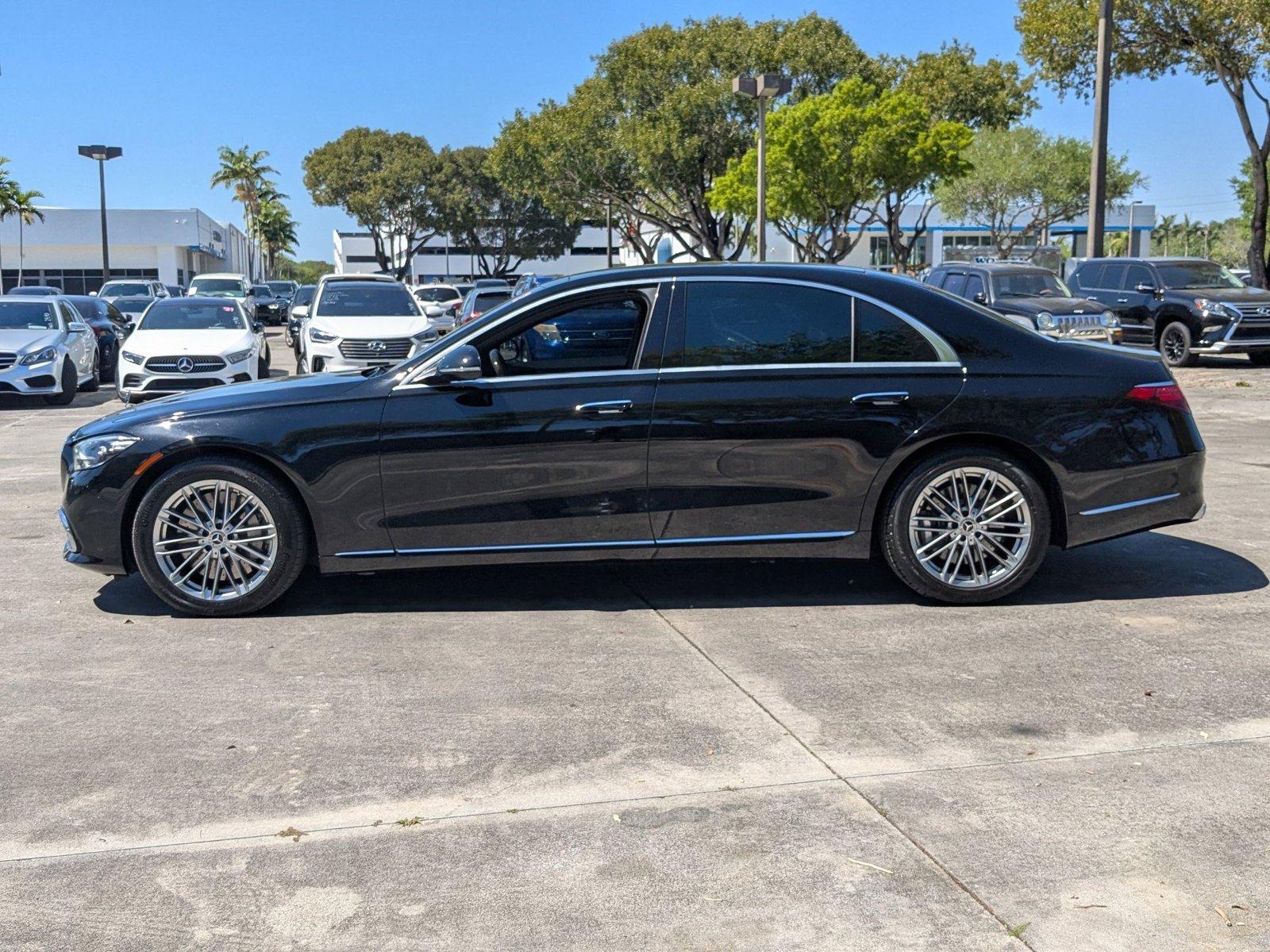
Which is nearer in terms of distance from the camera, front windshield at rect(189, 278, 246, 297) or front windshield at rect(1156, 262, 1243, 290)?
front windshield at rect(1156, 262, 1243, 290)

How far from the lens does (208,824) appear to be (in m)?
3.95

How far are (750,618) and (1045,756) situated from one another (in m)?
2.01

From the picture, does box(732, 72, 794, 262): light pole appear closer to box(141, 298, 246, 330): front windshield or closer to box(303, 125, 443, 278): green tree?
box(141, 298, 246, 330): front windshield

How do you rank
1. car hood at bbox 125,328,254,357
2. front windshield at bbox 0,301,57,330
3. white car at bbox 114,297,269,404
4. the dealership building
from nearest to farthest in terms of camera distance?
white car at bbox 114,297,269,404
car hood at bbox 125,328,254,357
front windshield at bbox 0,301,57,330
the dealership building

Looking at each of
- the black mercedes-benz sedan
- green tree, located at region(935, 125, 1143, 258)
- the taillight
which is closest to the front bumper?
the black mercedes-benz sedan

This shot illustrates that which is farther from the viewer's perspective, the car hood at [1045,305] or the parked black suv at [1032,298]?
the car hood at [1045,305]

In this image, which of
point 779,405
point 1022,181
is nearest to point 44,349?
point 779,405

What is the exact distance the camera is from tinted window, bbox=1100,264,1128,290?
2209cm

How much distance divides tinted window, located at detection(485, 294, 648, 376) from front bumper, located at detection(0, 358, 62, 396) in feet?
45.6

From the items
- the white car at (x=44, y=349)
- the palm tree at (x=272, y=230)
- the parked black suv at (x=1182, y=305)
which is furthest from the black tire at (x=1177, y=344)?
the palm tree at (x=272, y=230)

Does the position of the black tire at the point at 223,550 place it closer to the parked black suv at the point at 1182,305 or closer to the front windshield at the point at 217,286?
the parked black suv at the point at 1182,305

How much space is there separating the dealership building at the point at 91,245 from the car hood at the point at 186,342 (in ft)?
211

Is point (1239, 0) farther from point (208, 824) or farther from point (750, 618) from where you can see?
point (208, 824)

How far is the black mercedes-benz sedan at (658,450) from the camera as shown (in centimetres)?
618
